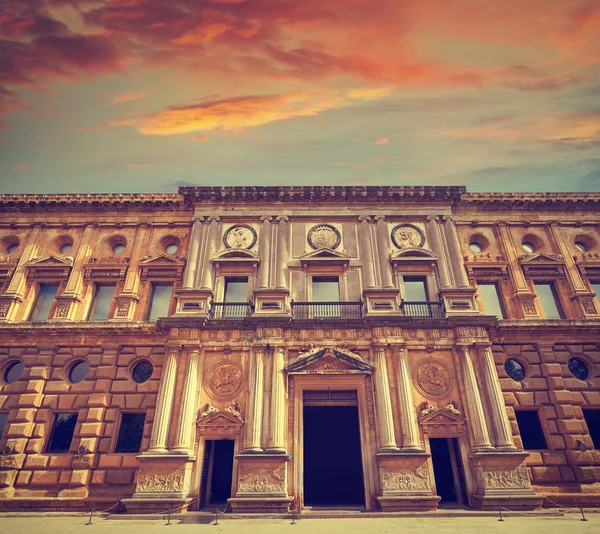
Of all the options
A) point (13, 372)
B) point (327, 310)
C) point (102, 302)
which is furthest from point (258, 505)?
point (13, 372)

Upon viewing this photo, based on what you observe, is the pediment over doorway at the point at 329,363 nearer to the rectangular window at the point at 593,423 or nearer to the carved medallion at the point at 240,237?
the carved medallion at the point at 240,237

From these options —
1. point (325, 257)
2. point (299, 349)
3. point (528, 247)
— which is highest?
point (528, 247)

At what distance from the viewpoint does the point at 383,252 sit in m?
19.5

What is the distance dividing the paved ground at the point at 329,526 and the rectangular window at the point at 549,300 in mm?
9354

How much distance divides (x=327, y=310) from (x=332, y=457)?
22.0ft

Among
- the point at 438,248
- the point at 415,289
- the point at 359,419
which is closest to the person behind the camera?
the point at 359,419

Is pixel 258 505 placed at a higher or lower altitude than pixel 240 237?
lower

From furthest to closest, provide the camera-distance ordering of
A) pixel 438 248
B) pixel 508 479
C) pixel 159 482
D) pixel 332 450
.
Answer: pixel 438 248
pixel 332 450
pixel 508 479
pixel 159 482

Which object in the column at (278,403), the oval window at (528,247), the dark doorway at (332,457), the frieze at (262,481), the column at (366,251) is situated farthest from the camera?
the oval window at (528,247)

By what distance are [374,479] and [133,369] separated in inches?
468

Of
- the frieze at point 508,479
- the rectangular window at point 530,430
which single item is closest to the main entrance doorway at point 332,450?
the frieze at point 508,479

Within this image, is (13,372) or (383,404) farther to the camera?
(13,372)

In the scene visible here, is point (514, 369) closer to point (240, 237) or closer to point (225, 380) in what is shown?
point (225, 380)

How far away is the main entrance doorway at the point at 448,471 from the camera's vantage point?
14.9m
